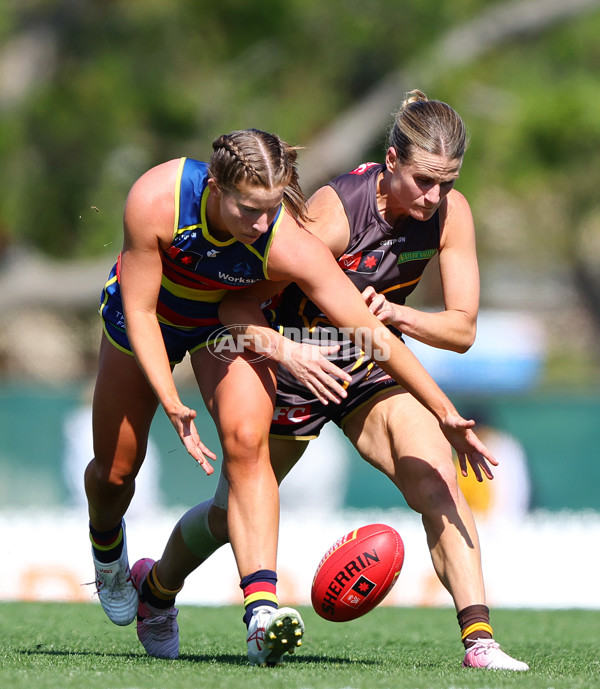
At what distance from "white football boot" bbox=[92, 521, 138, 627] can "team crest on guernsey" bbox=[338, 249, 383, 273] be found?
62.3 inches

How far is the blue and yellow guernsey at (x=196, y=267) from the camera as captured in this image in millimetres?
4027

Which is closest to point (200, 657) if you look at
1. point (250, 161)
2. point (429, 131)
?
point (250, 161)

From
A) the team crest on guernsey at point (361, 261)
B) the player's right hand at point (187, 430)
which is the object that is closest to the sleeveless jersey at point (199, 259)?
the team crest on guernsey at point (361, 261)

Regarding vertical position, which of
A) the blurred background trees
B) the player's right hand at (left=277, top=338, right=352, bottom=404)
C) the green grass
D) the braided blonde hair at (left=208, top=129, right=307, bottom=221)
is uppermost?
the blurred background trees

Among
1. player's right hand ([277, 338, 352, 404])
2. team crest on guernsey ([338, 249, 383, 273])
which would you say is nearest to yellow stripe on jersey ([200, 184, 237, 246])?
player's right hand ([277, 338, 352, 404])

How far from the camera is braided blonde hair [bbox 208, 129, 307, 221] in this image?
3789 millimetres

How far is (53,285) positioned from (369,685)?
1110 centimetres

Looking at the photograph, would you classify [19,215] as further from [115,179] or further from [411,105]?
[411,105]

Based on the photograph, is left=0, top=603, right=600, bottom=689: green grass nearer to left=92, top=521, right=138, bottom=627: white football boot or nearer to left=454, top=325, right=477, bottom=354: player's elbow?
left=92, top=521, right=138, bottom=627: white football boot

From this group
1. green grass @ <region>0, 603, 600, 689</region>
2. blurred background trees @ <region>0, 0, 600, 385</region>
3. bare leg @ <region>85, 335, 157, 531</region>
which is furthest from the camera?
blurred background trees @ <region>0, 0, 600, 385</region>

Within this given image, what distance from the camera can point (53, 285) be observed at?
45.7 feet

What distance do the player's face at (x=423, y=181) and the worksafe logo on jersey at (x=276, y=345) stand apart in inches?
20.5

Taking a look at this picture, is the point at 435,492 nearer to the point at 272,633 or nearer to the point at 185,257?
the point at 272,633

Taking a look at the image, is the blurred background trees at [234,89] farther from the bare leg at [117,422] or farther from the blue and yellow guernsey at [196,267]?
the blue and yellow guernsey at [196,267]
